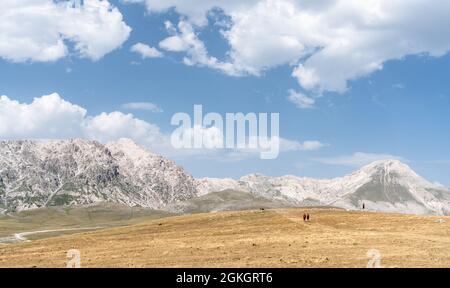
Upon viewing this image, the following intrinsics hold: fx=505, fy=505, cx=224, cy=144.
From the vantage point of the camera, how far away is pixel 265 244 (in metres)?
54.4

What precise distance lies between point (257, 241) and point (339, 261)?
1691cm

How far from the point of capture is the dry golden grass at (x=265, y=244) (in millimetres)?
43062

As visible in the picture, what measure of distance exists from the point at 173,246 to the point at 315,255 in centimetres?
1815

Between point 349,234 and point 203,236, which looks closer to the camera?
point 349,234

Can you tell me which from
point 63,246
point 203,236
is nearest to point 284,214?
point 203,236

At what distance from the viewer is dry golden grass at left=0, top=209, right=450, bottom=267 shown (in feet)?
141

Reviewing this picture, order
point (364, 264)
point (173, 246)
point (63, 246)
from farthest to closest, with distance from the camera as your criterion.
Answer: point (63, 246), point (173, 246), point (364, 264)

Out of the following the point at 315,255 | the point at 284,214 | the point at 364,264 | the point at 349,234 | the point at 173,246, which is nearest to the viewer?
the point at 364,264

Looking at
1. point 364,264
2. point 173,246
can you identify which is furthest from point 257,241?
point 364,264

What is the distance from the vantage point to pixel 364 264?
3925cm

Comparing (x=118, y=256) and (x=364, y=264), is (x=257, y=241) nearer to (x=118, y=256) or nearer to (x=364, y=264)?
(x=118, y=256)
